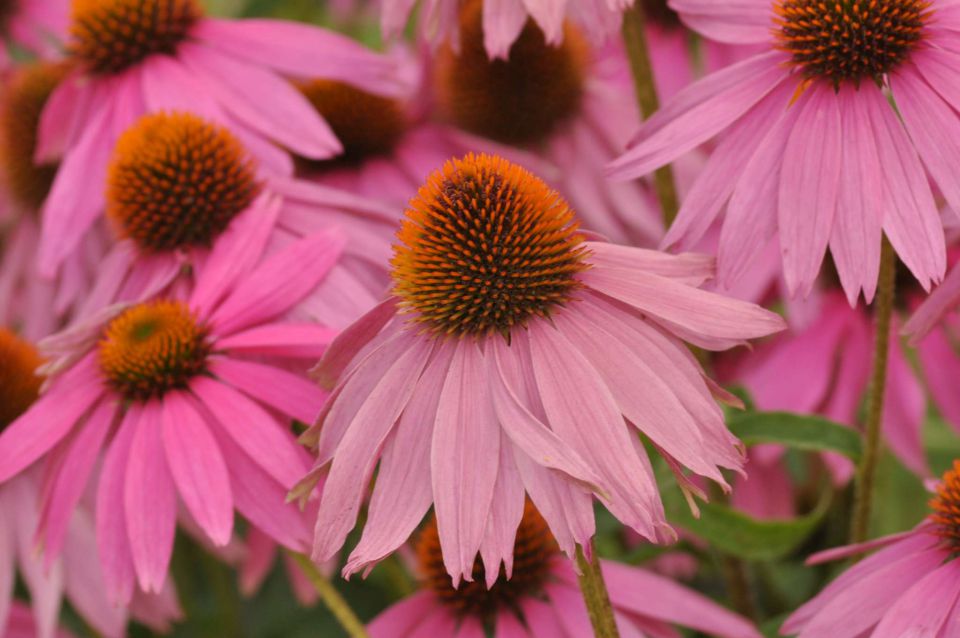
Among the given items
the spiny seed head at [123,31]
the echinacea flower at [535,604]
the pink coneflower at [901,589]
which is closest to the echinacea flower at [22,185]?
the spiny seed head at [123,31]

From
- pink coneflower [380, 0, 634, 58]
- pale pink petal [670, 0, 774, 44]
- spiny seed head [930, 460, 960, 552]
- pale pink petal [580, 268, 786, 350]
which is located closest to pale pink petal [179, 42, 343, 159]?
pink coneflower [380, 0, 634, 58]

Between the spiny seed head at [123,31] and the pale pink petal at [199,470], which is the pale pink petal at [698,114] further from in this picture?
the spiny seed head at [123,31]

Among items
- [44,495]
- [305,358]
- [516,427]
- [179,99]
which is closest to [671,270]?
[516,427]

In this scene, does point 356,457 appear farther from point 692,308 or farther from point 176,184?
Answer: point 176,184

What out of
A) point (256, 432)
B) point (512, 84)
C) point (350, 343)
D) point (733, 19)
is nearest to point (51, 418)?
point (256, 432)

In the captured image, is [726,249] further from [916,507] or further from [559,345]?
[916,507]

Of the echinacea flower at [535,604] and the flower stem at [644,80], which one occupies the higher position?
the flower stem at [644,80]
